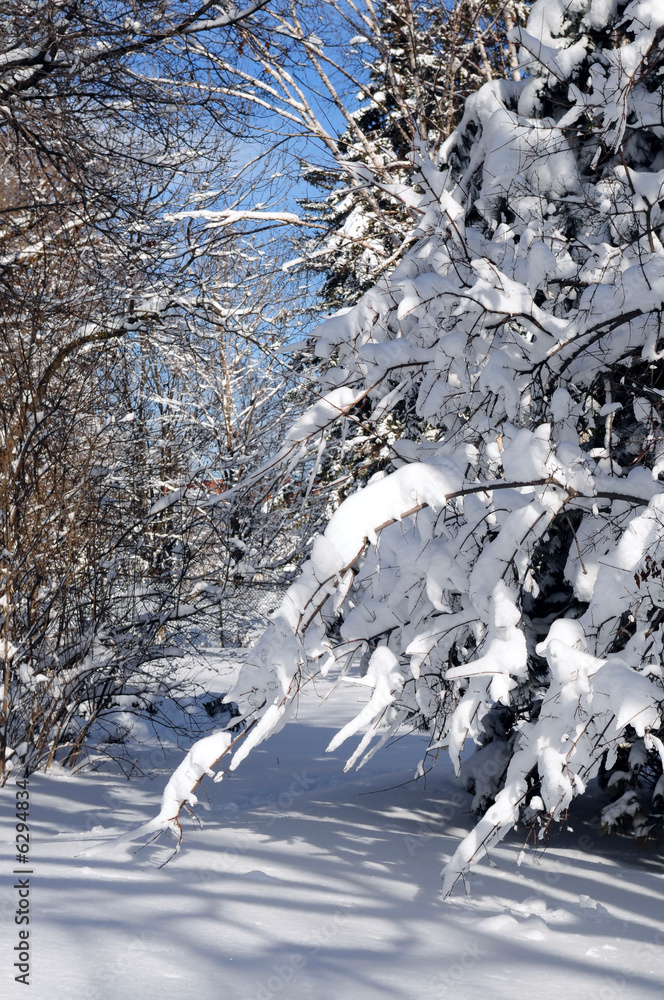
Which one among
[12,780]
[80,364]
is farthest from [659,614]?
[80,364]

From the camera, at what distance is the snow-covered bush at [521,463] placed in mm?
2875

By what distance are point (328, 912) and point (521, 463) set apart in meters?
1.74

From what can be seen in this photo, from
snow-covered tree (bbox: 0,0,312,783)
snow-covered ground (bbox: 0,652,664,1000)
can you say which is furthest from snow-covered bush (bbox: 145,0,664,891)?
snow-covered tree (bbox: 0,0,312,783)

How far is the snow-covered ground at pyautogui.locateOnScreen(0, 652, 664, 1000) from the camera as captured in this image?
230 cm

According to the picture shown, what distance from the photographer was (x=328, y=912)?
2.94m

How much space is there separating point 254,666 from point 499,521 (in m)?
1.24

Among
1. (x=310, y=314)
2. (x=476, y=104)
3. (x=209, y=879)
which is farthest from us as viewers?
(x=310, y=314)

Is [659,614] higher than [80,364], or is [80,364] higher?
[80,364]

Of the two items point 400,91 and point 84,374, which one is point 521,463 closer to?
point 84,374

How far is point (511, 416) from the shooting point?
353 centimetres

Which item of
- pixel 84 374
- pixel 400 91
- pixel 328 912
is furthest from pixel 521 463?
pixel 400 91

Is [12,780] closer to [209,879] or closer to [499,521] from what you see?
[209,879]

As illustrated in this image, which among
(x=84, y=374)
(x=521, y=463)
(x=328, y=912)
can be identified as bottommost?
(x=328, y=912)

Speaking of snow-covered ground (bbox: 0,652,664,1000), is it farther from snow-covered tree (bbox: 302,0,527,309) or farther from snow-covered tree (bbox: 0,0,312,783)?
snow-covered tree (bbox: 302,0,527,309)
